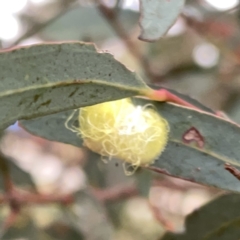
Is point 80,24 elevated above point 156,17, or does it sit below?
below

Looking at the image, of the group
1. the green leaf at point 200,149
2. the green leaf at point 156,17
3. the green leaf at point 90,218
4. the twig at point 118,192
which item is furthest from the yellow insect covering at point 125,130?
the twig at point 118,192

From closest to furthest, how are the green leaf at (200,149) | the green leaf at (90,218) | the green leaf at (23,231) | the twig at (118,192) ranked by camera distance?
the green leaf at (200,149) → the green leaf at (90,218) → the green leaf at (23,231) → the twig at (118,192)

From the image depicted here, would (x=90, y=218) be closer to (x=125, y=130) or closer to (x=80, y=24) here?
(x=125, y=130)

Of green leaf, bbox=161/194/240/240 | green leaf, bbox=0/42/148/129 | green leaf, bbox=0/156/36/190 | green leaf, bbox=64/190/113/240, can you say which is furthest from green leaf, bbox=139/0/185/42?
green leaf, bbox=0/156/36/190

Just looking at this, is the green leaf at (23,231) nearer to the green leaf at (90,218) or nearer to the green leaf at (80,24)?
the green leaf at (90,218)

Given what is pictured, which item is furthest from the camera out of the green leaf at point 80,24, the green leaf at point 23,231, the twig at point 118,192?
the green leaf at point 80,24

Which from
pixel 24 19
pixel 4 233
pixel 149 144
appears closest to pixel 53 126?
pixel 149 144

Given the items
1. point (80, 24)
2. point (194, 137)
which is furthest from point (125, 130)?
point (80, 24)

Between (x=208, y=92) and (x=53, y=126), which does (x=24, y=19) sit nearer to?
(x=208, y=92)
